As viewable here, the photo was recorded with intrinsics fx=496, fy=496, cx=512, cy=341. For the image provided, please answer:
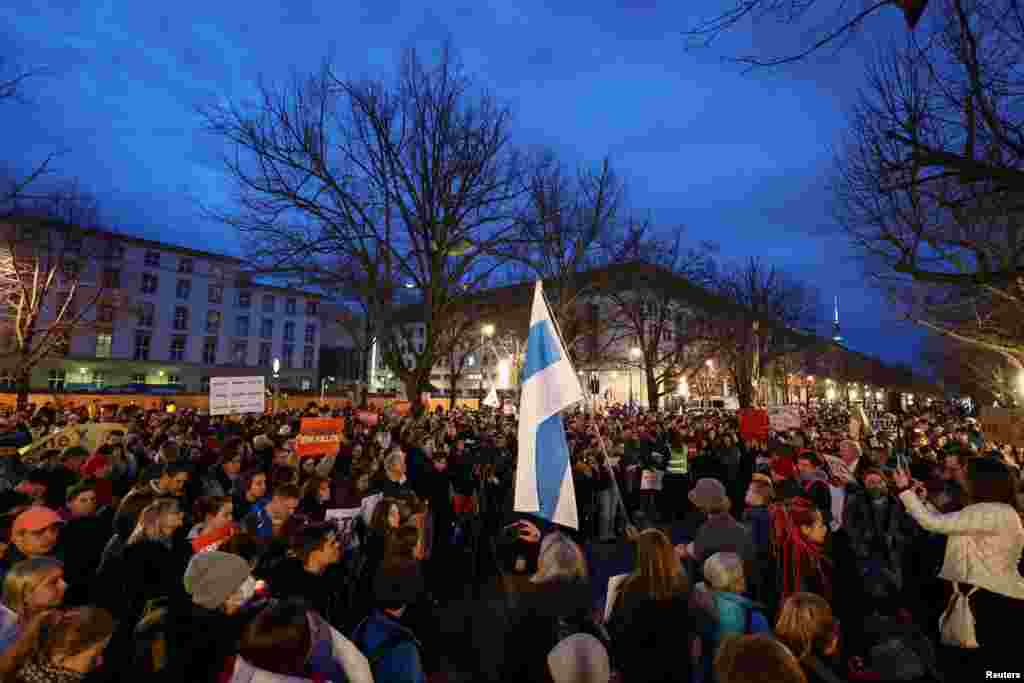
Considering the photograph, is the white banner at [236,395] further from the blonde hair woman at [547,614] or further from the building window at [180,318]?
the building window at [180,318]

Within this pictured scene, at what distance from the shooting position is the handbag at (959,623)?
321 centimetres

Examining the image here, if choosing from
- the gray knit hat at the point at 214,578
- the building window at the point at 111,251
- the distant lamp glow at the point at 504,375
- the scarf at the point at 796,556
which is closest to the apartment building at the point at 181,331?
the building window at the point at 111,251

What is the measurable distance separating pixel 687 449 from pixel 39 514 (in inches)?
457

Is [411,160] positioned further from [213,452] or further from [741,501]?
[741,501]

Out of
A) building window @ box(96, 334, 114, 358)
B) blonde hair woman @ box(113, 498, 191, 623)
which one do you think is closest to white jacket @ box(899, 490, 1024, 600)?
blonde hair woman @ box(113, 498, 191, 623)

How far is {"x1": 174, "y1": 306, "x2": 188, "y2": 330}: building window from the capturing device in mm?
62125

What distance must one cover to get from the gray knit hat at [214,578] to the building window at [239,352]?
73484mm

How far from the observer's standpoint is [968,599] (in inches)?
129

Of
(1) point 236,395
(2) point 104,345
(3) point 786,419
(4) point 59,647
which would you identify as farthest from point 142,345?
(4) point 59,647

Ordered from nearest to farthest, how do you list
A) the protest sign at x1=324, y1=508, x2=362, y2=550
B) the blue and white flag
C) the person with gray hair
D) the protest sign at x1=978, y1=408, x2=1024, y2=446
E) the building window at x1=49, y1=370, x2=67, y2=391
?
the person with gray hair, the blue and white flag, the protest sign at x1=324, y1=508, x2=362, y2=550, the protest sign at x1=978, y1=408, x2=1024, y2=446, the building window at x1=49, y1=370, x2=67, y2=391

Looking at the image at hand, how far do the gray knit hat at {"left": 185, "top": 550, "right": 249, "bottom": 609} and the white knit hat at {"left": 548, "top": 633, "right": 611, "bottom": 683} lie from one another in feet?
6.08

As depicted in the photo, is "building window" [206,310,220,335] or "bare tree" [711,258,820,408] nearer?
"bare tree" [711,258,820,408]

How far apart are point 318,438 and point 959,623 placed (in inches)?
321

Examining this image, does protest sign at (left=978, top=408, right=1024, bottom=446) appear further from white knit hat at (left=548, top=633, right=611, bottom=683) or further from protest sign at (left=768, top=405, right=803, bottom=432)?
white knit hat at (left=548, top=633, right=611, bottom=683)
